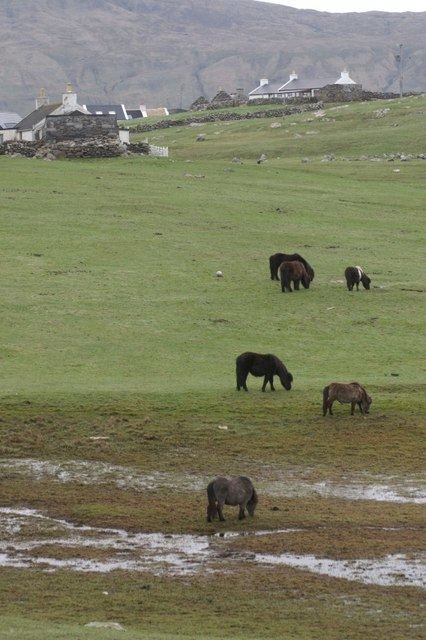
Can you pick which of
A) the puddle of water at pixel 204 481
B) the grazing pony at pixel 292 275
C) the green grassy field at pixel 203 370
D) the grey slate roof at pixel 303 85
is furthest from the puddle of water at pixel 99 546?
the grey slate roof at pixel 303 85

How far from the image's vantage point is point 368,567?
59.2 ft

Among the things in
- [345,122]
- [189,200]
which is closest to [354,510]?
[189,200]

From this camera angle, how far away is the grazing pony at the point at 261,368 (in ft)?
91.0

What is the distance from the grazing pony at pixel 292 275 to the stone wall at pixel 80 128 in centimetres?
3149

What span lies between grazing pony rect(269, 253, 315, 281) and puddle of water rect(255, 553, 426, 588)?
21383 millimetres

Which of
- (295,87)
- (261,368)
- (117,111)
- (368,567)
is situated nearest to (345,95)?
(295,87)

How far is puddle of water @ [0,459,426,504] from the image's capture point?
22.2 metres

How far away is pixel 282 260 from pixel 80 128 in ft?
104

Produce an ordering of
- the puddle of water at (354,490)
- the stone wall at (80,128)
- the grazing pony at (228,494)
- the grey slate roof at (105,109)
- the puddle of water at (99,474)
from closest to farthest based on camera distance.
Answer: the grazing pony at (228,494) → the puddle of water at (354,490) → the puddle of water at (99,474) → the stone wall at (80,128) → the grey slate roof at (105,109)

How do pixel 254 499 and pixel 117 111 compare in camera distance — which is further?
pixel 117 111

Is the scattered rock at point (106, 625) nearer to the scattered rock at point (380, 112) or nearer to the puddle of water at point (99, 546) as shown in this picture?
the puddle of water at point (99, 546)

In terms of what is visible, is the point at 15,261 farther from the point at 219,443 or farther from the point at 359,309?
the point at 219,443

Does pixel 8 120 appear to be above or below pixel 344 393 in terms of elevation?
above

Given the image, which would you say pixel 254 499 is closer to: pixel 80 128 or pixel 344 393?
pixel 344 393
